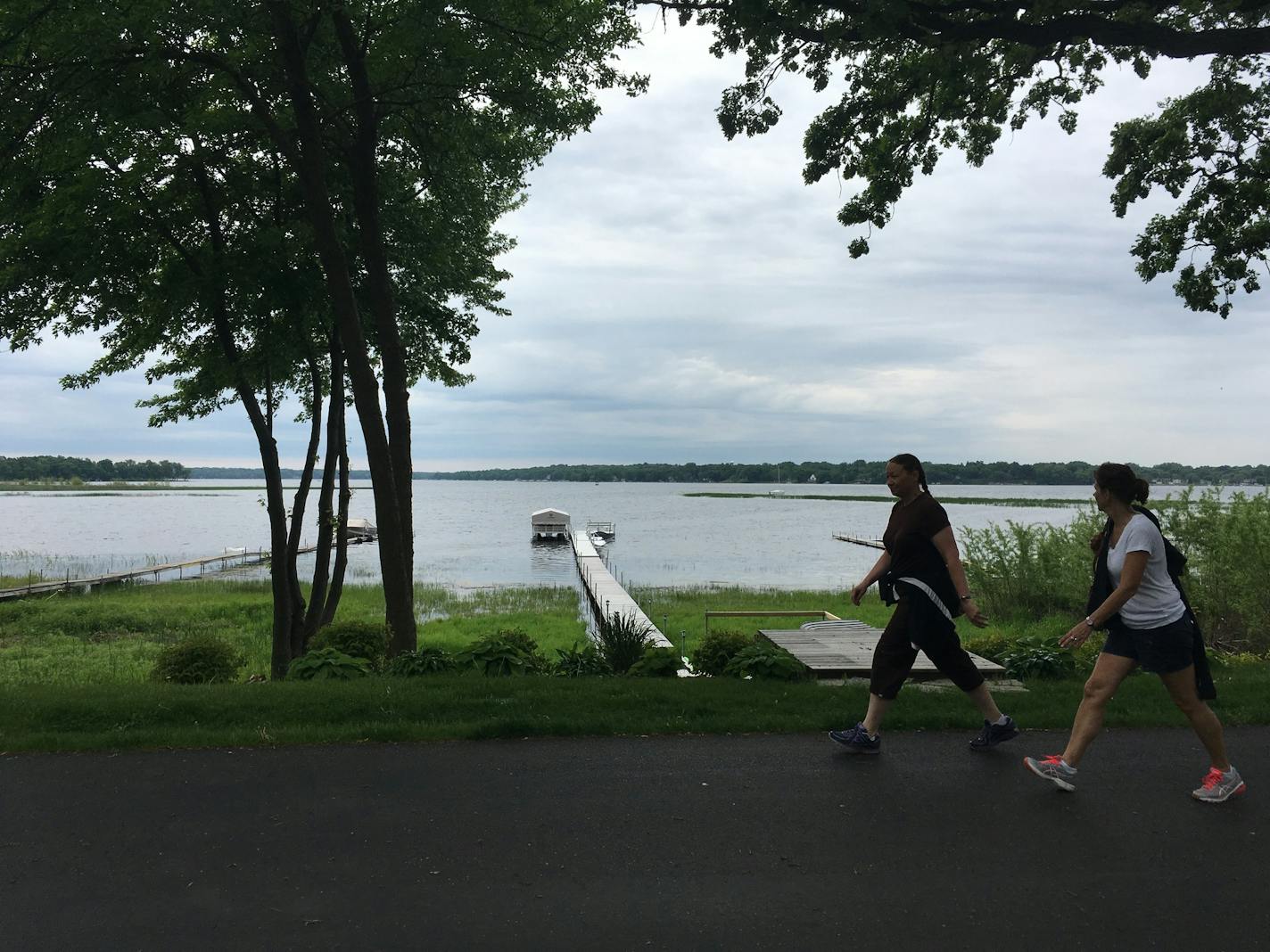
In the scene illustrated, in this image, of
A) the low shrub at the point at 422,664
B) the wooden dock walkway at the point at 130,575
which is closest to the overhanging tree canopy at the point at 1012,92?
the low shrub at the point at 422,664

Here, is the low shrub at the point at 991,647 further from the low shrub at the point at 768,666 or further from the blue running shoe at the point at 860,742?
the blue running shoe at the point at 860,742

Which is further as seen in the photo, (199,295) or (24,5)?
(199,295)

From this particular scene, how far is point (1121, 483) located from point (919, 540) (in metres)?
1.24

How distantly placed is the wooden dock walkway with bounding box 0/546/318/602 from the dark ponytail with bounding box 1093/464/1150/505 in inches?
977

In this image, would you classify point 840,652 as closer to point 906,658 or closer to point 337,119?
point 906,658

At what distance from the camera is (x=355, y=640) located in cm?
1156

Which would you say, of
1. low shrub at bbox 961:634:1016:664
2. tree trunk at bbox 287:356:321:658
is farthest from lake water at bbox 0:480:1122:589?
low shrub at bbox 961:634:1016:664

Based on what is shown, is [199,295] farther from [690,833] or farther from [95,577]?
[95,577]

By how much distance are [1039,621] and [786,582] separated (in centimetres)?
2032

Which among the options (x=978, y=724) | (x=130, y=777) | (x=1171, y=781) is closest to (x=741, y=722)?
(x=978, y=724)

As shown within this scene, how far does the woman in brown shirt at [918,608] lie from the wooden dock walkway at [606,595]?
10937 mm

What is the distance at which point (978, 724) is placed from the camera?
22.2ft

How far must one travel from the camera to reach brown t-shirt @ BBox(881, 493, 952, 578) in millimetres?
5988

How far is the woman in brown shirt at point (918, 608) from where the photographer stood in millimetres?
5965
